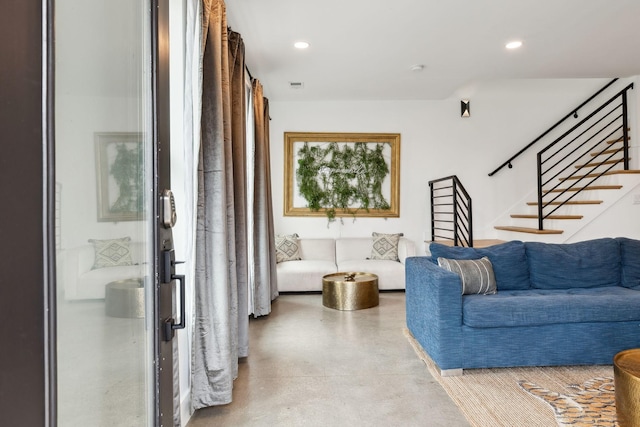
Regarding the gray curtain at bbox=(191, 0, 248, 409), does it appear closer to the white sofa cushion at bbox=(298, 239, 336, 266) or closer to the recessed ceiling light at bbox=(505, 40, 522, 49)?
the recessed ceiling light at bbox=(505, 40, 522, 49)

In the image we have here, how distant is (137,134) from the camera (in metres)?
1.16

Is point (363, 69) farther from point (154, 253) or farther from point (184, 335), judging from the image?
point (154, 253)

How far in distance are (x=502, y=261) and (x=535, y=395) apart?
1.27 m

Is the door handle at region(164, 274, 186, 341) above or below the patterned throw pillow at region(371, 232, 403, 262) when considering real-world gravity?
above

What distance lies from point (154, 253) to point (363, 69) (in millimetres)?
4079

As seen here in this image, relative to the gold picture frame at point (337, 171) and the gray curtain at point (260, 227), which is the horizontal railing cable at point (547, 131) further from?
the gray curtain at point (260, 227)

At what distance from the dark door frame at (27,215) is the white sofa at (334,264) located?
185 inches

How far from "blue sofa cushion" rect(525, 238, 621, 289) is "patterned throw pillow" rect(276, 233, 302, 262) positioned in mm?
3041

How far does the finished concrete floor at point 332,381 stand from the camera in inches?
88.5

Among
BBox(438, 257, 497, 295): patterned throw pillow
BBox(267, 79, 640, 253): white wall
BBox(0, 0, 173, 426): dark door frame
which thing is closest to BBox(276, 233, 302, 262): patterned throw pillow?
BBox(267, 79, 640, 253): white wall

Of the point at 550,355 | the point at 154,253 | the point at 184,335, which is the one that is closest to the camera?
the point at 154,253

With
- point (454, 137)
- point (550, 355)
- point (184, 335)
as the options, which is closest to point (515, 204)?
point (454, 137)

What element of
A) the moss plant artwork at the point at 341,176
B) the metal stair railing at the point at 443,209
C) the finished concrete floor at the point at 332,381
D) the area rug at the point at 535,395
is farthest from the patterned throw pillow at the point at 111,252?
the metal stair railing at the point at 443,209

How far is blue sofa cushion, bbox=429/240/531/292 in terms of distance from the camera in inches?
137
